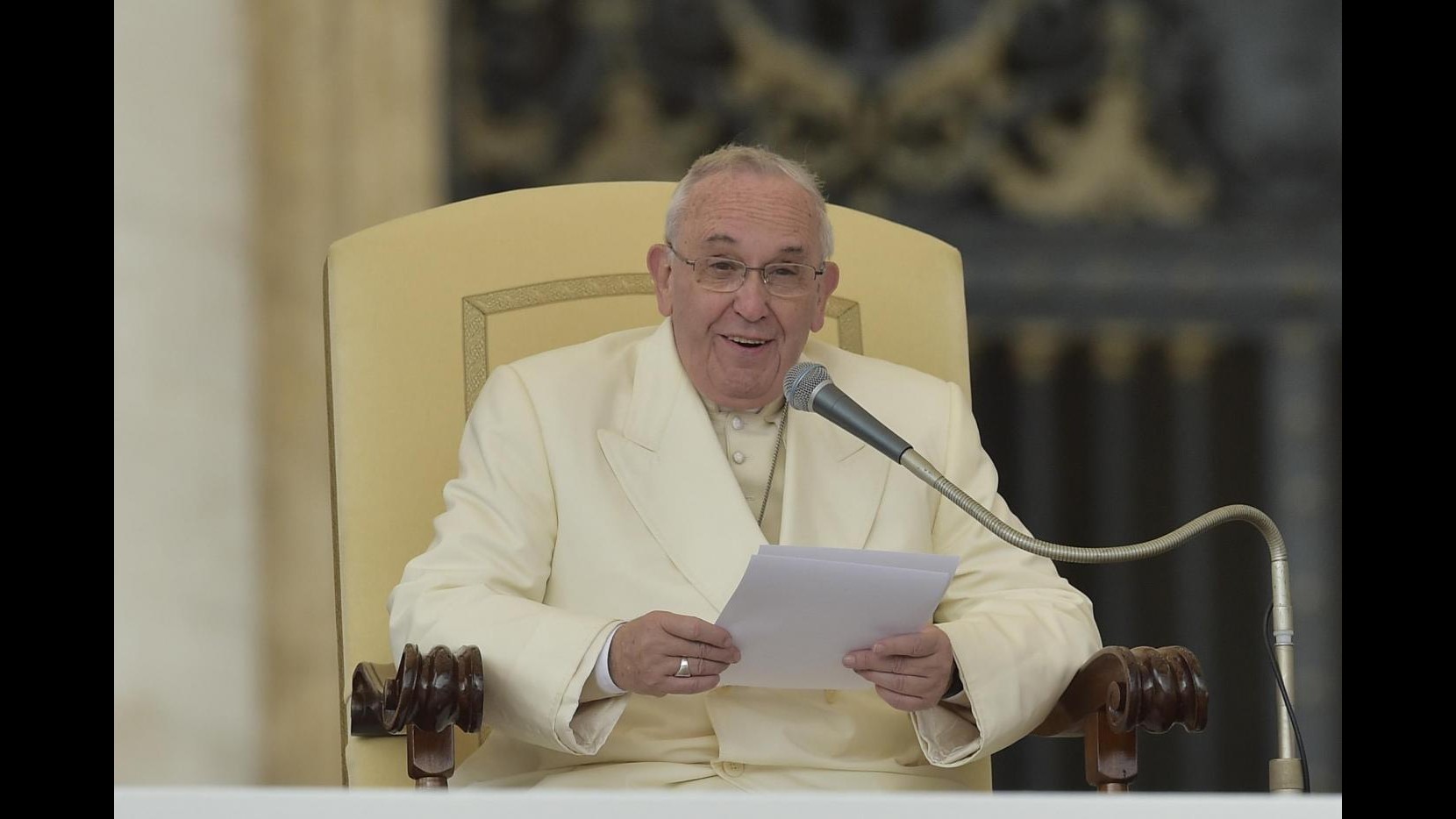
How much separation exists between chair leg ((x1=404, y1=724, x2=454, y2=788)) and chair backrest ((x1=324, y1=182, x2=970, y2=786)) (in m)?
0.29

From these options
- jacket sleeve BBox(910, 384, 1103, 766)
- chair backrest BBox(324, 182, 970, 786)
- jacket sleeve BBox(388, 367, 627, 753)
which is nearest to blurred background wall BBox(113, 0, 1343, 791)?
chair backrest BBox(324, 182, 970, 786)

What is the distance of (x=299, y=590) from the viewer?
4.16 metres

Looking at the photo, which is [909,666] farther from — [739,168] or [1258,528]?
[739,168]

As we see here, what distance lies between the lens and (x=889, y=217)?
15.8 ft

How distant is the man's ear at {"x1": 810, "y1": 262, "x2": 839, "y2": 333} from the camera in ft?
8.48

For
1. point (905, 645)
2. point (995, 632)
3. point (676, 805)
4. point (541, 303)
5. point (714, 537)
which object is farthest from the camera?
point (541, 303)

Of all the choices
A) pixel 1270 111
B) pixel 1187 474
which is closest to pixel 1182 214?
pixel 1270 111

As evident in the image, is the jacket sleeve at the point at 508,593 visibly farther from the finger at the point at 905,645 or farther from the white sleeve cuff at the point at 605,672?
the finger at the point at 905,645

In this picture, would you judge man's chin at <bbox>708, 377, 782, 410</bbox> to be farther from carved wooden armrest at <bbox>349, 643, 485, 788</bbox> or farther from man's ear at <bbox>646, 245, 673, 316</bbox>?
carved wooden armrest at <bbox>349, 643, 485, 788</bbox>

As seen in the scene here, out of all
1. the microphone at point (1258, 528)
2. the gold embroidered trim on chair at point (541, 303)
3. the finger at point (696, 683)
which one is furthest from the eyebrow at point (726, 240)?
the finger at point (696, 683)

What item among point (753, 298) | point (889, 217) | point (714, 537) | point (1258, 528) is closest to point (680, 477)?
point (714, 537)

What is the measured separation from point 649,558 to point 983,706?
524mm

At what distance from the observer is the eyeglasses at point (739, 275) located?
2518 mm

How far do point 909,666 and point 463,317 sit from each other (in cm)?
91
